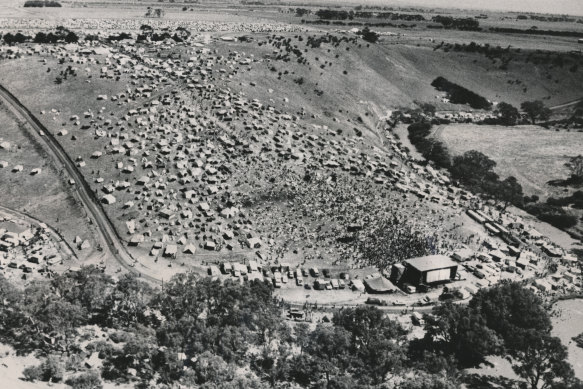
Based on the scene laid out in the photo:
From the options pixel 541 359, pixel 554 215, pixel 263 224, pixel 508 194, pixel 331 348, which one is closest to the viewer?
pixel 331 348

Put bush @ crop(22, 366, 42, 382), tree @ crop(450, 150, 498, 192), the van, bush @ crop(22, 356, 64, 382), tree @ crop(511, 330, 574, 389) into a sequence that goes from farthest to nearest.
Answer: tree @ crop(450, 150, 498, 192) → the van → tree @ crop(511, 330, 574, 389) → bush @ crop(22, 356, 64, 382) → bush @ crop(22, 366, 42, 382)

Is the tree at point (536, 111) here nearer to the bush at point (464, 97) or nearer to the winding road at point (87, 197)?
the bush at point (464, 97)

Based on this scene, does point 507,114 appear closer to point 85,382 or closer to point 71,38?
point 71,38

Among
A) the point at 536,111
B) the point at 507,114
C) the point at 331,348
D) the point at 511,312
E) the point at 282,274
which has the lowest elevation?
the point at 282,274

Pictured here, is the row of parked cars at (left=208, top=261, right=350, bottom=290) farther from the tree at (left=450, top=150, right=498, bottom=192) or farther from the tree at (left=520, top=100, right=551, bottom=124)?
the tree at (left=520, top=100, right=551, bottom=124)

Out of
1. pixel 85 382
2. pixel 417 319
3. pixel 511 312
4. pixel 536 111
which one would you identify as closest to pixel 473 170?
pixel 417 319

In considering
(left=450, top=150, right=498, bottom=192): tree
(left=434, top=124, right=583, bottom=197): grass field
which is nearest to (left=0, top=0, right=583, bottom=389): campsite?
(left=450, top=150, right=498, bottom=192): tree
